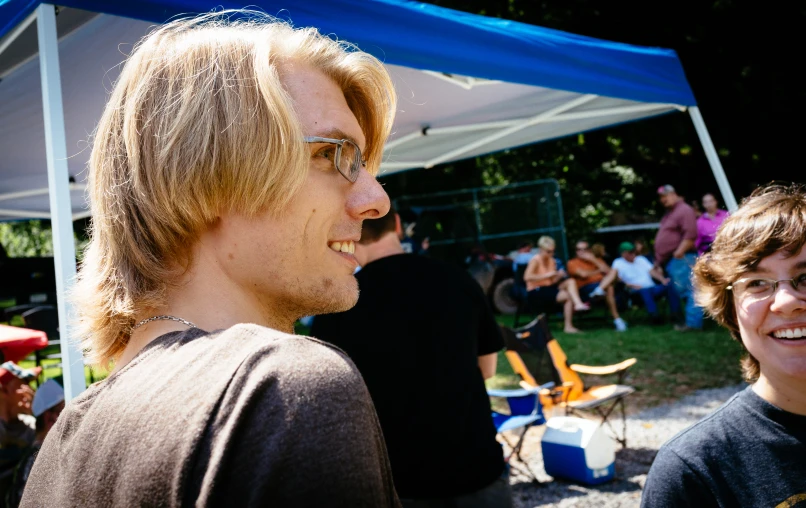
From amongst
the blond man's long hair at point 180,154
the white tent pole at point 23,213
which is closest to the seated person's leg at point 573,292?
the white tent pole at point 23,213

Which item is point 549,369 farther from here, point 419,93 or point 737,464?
point 737,464

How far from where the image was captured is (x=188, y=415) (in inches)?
26.4

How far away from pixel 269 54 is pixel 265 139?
16 cm

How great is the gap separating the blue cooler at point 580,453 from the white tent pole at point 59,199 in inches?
134

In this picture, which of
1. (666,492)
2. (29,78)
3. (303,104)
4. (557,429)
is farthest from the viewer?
(557,429)

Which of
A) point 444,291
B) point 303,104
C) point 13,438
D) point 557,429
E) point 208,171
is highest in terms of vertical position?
point 303,104

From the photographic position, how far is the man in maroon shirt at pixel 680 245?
9.38 m

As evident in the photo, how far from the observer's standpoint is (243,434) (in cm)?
64

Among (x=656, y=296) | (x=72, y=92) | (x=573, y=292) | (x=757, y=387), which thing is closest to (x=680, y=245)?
(x=656, y=296)

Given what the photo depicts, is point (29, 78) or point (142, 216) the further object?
point (29, 78)

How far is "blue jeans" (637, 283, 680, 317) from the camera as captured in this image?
10.0 m

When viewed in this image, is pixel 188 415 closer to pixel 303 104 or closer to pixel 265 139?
pixel 265 139

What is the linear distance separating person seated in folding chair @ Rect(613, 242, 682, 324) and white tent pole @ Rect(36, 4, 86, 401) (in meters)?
9.38

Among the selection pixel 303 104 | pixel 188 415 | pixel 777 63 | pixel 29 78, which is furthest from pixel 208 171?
pixel 777 63
